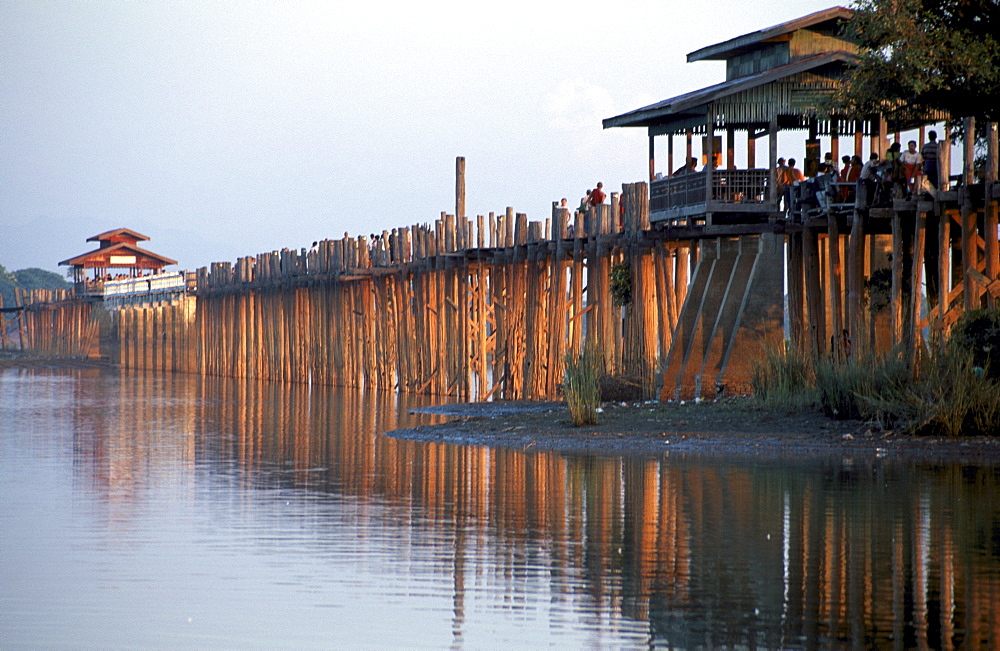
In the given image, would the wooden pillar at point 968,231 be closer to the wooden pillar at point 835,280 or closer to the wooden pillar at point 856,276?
the wooden pillar at point 856,276

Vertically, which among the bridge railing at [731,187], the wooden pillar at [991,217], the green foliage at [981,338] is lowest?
the green foliage at [981,338]

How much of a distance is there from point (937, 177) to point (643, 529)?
884 centimetres

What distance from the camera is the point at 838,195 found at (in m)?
20.4

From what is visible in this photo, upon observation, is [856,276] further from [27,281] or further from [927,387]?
[27,281]

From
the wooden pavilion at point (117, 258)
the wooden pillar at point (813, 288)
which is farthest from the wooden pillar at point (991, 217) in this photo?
the wooden pavilion at point (117, 258)

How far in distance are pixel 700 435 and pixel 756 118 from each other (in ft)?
25.3

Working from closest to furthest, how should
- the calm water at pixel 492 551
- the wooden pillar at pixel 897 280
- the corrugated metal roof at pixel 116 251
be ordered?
the calm water at pixel 492 551
the wooden pillar at pixel 897 280
the corrugated metal roof at pixel 116 251

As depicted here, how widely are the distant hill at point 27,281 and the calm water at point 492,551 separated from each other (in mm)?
114890

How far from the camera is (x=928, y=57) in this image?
68.3 ft

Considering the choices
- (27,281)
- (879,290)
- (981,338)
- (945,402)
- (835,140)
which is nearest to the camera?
(945,402)

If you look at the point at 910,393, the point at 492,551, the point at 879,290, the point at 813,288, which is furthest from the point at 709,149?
the point at 492,551

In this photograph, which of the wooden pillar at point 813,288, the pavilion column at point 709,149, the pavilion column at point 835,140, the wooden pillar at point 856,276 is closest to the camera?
the wooden pillar at point 856,276

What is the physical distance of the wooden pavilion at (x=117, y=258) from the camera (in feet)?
230

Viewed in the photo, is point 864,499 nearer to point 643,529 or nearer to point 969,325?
point 643,529
